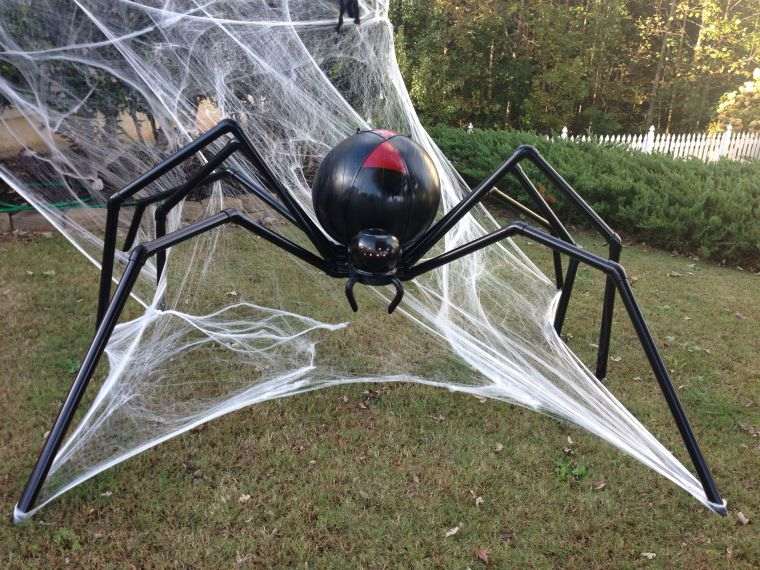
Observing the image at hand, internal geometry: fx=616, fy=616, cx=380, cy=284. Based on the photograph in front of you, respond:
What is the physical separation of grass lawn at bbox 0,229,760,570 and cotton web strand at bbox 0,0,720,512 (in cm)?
17

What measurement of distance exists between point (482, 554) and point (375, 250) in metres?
1.31

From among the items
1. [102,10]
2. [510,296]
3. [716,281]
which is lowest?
[716,281]

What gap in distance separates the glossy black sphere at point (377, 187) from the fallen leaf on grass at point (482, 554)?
1.30 meters

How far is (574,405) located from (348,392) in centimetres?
129

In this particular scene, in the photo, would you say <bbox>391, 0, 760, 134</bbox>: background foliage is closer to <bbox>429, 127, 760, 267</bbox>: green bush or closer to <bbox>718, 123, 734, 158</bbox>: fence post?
<bbox>718, 123, 734, 158</bbox>: fence post

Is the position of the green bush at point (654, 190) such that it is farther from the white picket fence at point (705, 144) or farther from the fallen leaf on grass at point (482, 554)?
the fallen leaf on grass at point (482, 554)

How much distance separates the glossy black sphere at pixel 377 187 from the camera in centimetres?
230

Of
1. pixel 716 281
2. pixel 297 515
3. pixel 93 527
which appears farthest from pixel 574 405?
pixel 716 281

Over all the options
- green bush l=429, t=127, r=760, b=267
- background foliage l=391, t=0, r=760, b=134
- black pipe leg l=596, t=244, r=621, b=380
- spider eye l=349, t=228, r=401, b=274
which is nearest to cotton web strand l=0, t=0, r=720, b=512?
black pipe leg l=596, t=244, r=621, b=380

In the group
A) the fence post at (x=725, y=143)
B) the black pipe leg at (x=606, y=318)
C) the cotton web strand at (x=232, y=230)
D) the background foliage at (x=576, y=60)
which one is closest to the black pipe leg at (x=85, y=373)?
the cotton web strand at (x=232, y=230)

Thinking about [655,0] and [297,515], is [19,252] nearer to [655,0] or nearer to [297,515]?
[297,515]

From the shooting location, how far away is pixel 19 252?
567 centimetres

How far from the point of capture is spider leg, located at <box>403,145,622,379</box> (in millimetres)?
2568

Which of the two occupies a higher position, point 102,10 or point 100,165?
point 102,10
